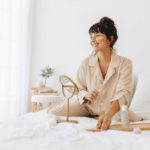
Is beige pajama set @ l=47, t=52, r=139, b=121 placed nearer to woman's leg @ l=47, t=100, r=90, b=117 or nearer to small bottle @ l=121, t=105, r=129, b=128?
woman's leg @ l=47, t=100, r=90, b=117

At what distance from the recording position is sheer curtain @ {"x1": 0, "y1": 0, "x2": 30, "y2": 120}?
8.63ft

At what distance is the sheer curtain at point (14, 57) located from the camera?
2631mm

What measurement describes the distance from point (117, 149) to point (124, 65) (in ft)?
3.00

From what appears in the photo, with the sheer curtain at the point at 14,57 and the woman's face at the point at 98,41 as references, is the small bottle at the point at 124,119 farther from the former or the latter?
the sheer curtain at the point at 14,57

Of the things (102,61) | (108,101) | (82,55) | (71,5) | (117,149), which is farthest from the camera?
(71,5)

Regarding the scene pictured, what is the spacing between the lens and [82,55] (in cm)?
276

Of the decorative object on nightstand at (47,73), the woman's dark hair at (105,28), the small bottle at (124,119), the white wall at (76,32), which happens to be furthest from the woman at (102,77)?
the decorative object on nightstand at (47,73)

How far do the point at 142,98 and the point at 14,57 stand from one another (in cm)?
209

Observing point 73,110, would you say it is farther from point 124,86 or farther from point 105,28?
point 105,28

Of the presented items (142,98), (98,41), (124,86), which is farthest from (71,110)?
(142,98)

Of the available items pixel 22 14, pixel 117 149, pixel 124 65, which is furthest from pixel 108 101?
pixel 22 14

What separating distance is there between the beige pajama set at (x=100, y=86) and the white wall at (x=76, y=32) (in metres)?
0.94

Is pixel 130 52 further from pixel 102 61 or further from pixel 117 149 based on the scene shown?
pixel 117 149

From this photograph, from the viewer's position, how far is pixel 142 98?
1.65 m
